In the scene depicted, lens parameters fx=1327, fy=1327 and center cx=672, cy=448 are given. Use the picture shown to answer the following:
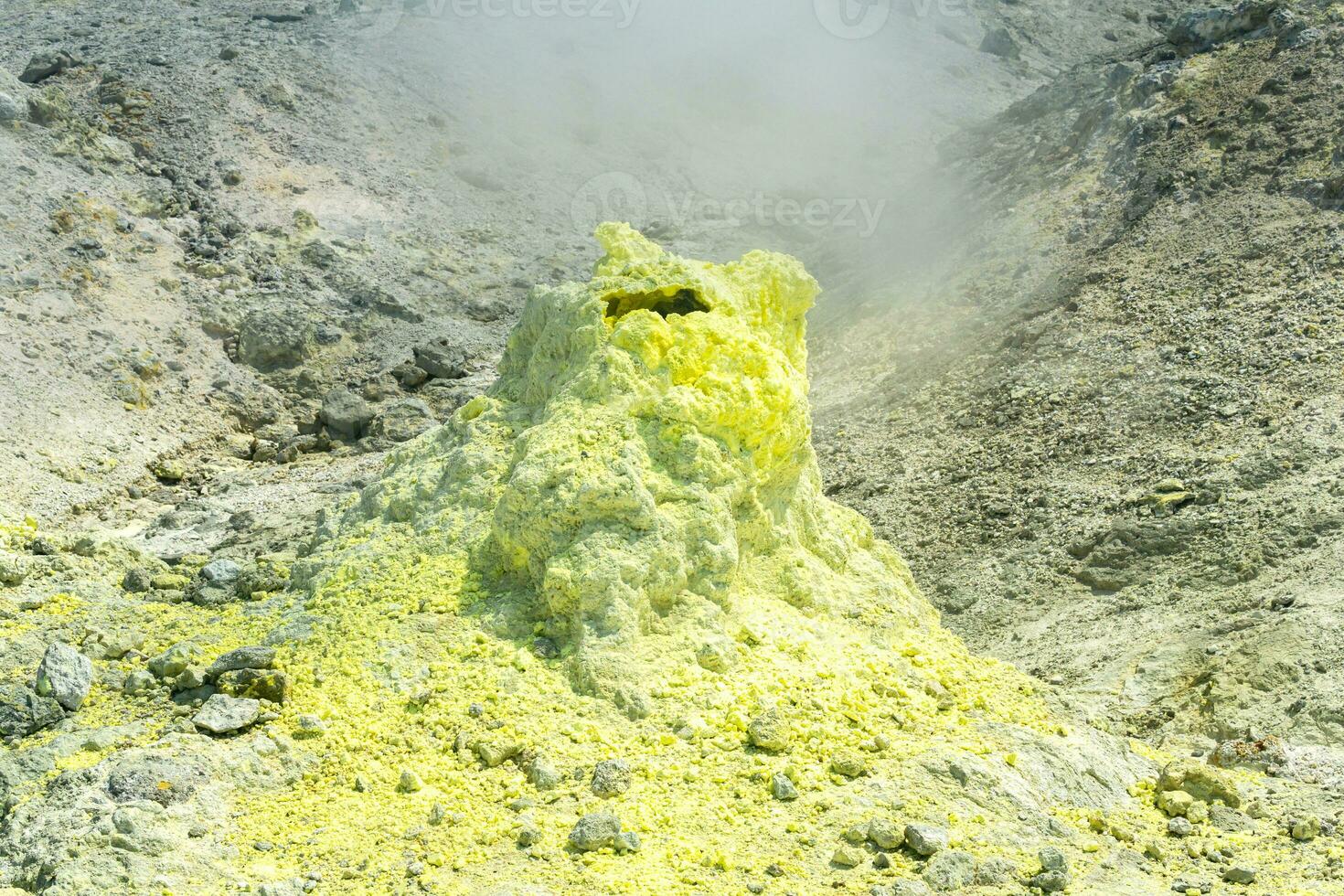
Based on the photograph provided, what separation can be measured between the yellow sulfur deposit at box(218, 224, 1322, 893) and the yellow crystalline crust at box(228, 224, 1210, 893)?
1cm

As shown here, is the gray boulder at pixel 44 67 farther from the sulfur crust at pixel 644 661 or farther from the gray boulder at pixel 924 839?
the gray boulder at pixel 924 839

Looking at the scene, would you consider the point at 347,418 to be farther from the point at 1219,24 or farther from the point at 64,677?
the point at 1219,24

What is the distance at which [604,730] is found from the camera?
502cm

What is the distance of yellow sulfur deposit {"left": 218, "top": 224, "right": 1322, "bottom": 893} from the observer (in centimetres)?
448

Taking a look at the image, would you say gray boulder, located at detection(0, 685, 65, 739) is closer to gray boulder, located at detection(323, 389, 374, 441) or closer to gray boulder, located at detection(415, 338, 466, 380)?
gray boulder, located at detection(323, 389, 374, 441)

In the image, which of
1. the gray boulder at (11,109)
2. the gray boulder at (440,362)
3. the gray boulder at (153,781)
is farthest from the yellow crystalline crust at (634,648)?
the gray boulder at (11,109)

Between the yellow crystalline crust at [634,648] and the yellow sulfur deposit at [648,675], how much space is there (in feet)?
0.04

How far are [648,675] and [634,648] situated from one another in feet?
0.43

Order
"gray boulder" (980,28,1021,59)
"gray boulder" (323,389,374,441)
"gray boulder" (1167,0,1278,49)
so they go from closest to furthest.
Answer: "gray boulder" (323,389,374,441), "gray boulder" (1167,0,1278,49), "gray boulder" (980,28,1021,59)

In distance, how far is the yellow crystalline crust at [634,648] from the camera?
4.54 m

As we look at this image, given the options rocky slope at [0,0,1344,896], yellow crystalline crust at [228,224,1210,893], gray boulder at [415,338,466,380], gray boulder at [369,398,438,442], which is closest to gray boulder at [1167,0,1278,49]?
rocky slope at [0,0,1344,896]

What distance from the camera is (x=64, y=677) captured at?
17.7ft

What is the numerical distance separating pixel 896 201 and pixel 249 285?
9.40m

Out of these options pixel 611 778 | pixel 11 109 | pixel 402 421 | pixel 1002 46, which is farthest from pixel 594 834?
pixel 1002 46
